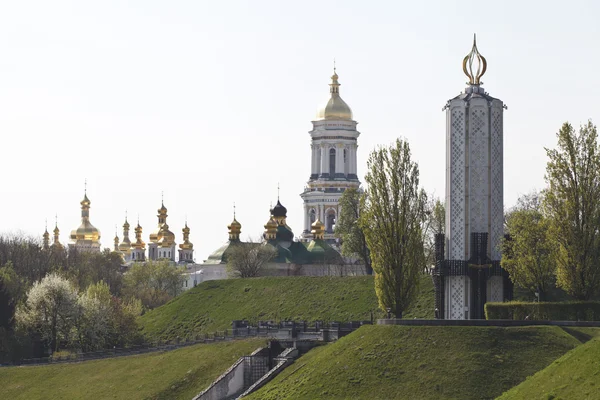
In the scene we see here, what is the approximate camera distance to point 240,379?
210 feet

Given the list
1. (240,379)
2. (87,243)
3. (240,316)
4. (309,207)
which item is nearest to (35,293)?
(240,316)

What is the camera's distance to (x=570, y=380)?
4200 centimetres

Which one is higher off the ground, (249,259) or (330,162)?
(330,162)

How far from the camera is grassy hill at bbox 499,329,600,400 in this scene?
40625mm

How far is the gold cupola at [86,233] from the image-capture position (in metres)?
187

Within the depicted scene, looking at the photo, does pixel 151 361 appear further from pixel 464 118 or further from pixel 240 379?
pixel 464 118

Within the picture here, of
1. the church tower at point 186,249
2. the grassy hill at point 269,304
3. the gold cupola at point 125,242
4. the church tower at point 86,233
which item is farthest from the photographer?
the gold cupola at point 125,242

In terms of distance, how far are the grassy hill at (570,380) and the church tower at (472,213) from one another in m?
20.5

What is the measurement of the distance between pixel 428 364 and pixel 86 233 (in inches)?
5463

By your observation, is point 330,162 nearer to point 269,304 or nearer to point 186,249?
point 186,249

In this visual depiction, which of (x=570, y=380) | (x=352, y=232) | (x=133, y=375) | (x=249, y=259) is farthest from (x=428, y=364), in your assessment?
(x=249, y=259)

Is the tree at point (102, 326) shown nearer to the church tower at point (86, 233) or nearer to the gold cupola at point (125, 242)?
the church tower at point (86, 233)

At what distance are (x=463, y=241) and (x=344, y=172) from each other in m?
95.1

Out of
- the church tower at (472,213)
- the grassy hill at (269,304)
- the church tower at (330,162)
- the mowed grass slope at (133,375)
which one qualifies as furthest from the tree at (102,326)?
the church tower at (330,162)
